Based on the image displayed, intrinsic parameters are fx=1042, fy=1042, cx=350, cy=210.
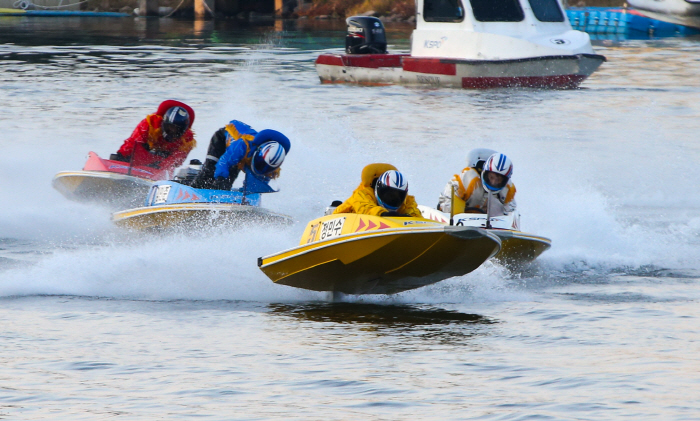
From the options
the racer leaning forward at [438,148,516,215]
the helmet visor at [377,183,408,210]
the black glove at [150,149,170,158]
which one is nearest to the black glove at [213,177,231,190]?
the black glove at [150,149,170,158]

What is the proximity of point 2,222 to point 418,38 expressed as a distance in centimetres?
1246

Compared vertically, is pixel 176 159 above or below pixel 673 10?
below

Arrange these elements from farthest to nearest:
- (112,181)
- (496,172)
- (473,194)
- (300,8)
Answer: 1. (300,8)
2. (112,181)
3. (473,194)
4. (496,172)

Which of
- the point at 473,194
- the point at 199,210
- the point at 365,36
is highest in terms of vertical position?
the point at 365,36

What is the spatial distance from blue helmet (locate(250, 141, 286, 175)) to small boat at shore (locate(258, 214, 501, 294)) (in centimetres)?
215

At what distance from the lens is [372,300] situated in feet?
28.9

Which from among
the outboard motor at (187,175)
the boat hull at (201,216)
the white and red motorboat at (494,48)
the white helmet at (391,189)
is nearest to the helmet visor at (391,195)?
the white helmet at (391,189)

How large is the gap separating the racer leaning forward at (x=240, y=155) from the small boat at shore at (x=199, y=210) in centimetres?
18

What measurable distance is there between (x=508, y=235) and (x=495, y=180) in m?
0.58

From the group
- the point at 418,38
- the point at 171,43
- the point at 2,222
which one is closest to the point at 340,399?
the point at 2,222

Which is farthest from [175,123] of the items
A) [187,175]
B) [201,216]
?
[201,216]

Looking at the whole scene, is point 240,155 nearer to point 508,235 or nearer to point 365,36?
point 508,235

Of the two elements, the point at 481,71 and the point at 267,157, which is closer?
the point at 267,157

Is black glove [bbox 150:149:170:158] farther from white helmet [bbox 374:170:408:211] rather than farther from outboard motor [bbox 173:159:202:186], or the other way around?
white helmet [bbox 374:170:408:211]
